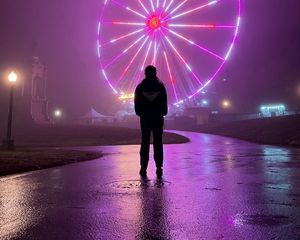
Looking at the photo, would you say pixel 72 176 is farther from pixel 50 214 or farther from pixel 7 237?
pixel 7 237

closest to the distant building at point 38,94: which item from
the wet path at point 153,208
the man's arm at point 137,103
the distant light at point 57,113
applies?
the distant light at point 57,113

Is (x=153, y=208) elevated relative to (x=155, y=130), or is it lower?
lower

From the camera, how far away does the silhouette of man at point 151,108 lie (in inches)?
265

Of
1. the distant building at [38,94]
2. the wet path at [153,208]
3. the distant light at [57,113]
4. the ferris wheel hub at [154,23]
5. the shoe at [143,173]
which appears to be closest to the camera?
the wet path at [153,208]

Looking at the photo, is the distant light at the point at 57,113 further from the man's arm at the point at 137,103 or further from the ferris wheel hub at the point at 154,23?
the man's arm at the point at 137,103

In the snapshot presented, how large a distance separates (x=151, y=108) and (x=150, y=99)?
171 mm

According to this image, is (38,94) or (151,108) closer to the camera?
(151,108)

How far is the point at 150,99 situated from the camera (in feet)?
22.1

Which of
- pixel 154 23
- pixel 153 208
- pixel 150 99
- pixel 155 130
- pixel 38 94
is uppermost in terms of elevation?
pixel 154 23

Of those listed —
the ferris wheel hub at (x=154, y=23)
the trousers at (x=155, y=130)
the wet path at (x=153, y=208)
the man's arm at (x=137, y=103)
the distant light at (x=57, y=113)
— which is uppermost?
the ferris wheel hub at (x=154, y=23)

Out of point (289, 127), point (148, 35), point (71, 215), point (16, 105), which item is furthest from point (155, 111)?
point (16, 105)

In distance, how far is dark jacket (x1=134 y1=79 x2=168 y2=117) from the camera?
22.1 ft

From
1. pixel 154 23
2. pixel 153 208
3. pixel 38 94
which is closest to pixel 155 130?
pixel 153 208

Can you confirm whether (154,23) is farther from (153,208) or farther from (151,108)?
(153,208)
